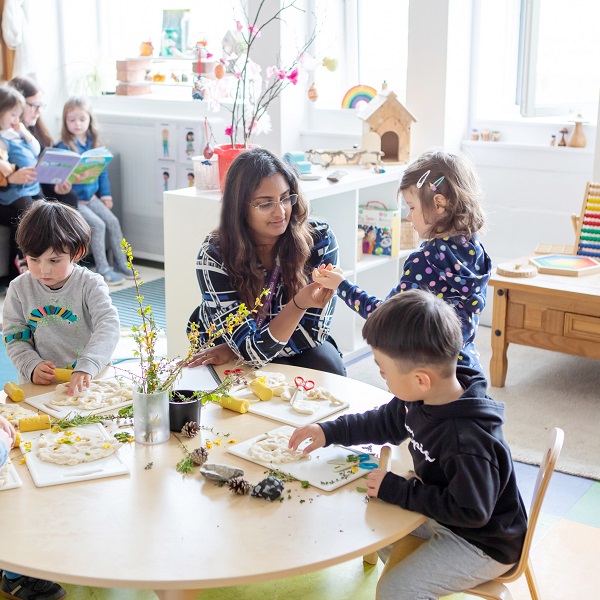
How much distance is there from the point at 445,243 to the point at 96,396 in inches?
41.5

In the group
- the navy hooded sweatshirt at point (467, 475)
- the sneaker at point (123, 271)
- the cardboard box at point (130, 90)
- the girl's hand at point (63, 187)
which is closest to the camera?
the navy hooded sweatshirt at point (467, 475)

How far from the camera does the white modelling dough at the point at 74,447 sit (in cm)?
172

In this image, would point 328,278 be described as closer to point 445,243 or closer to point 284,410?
point 445,243

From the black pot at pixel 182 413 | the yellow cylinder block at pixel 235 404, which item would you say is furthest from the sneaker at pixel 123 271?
the black pot at pixel 182 413

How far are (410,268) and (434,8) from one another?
2287 mm

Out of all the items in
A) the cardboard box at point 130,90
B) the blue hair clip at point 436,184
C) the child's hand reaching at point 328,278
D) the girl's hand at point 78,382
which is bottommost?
the girl's hand at point 78,382

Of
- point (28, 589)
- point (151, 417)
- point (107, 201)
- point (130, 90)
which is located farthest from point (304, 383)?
point (130, 90)

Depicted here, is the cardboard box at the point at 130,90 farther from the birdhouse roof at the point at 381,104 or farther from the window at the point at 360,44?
the birdhouse roof at the point at 381,104

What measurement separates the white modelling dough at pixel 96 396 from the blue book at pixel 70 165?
3.18m

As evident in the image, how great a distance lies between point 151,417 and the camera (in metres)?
1.78

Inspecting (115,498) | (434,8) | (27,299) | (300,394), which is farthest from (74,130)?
(115,498)

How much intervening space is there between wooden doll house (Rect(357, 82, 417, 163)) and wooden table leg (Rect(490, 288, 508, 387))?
103 cm

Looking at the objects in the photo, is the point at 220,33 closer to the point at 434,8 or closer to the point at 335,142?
the point at 335,142

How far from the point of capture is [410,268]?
2523mm
